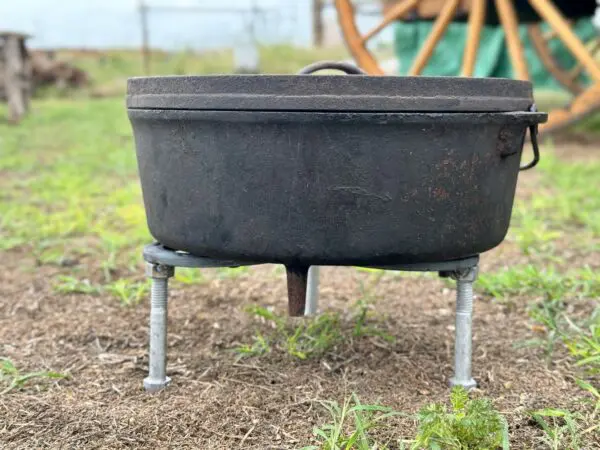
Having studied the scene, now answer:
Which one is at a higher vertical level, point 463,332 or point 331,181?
point 331,181

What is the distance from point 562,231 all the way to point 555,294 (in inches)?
40.5

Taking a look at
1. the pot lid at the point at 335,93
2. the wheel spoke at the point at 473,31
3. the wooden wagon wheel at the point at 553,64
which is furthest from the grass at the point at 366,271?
the wooden wagon wheel at the point at 553,64

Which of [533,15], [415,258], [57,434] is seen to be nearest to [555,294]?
[415,258]

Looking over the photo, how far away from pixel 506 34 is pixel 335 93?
352 centimetres

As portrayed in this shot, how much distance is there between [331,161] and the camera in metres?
1.51

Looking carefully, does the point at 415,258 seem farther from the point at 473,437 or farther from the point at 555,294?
the point at 555,294

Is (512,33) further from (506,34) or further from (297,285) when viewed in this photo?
(297,285)

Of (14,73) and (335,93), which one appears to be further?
A: (14,73)

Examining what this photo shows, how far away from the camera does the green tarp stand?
7629 millimetres

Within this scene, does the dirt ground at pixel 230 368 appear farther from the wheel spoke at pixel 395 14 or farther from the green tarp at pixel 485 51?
the green tarp at pixel 485 51

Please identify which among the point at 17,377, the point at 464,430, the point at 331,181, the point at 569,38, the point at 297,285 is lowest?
the point at 17,377

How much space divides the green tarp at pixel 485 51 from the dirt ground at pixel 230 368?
5.59 m

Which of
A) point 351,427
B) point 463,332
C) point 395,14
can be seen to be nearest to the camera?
point 351,427

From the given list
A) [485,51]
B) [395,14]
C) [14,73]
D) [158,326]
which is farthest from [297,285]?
[14,73]
